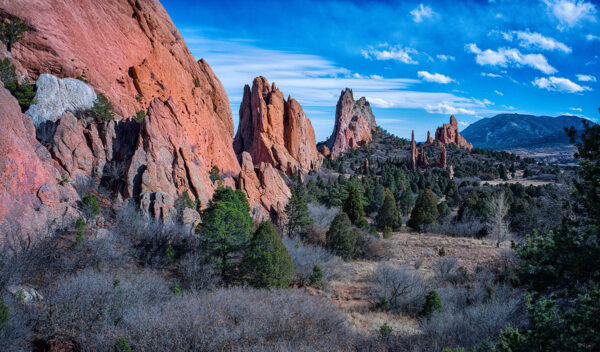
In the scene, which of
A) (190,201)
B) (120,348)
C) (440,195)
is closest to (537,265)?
(120,348)

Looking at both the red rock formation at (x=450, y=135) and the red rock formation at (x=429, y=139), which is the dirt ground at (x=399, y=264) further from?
the red rock formation at (x=450, y=135)

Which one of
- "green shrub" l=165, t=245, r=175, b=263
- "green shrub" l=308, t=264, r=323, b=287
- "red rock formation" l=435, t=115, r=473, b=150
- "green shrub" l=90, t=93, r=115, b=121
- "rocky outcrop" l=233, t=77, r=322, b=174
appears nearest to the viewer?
"green shrub" l=165, t=245, r=175, b=263

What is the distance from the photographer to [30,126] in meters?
20.0

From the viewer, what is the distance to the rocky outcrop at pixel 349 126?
381ft

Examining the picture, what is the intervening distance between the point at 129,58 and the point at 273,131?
38.9 meters

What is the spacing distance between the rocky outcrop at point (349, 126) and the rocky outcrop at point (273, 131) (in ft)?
103

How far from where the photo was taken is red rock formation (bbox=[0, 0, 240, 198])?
93.0ft

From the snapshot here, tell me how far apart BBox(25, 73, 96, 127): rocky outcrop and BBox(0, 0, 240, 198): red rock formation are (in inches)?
119

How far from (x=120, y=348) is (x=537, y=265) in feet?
35.9

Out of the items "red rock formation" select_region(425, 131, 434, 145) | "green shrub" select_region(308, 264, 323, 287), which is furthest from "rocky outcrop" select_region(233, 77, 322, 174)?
"red rock formation" select_region(425, 131, 434, 145)

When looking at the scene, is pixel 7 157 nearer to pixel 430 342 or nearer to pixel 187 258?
pixel 187 258

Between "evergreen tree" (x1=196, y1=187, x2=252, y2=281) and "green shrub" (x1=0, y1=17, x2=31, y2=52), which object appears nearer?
"evergreen tree" (x1=196, y1=187, x2=252, y2=281)

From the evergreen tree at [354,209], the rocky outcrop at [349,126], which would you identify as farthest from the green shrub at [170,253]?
the rocky outcrop at [349,126]

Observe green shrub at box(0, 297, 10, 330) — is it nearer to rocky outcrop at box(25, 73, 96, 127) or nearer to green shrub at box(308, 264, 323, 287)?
green shrub at box(308, 264, 323, 287)
